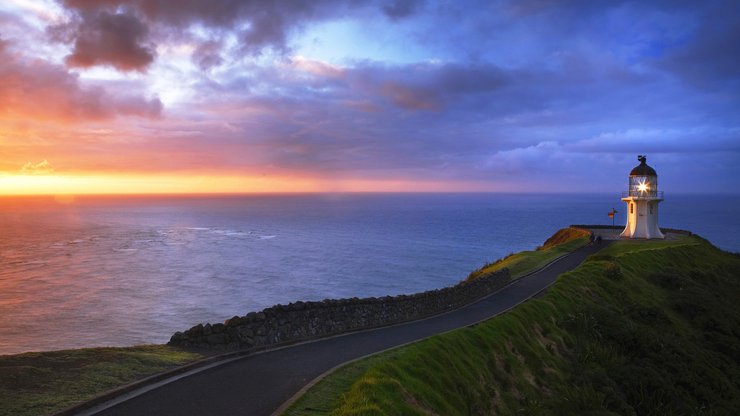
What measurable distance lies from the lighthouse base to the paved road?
141ft

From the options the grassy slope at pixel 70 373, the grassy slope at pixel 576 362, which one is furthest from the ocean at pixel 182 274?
the grassy slope at pixel 576 362

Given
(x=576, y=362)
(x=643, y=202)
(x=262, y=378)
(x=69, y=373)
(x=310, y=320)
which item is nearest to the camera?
(x=69, y=373)

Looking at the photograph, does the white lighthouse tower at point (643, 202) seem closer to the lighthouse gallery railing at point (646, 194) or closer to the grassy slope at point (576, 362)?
the lighthouse gallery railing at point (646, 194)

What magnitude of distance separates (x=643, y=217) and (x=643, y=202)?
181 cm

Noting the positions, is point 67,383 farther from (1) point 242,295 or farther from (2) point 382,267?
(2) point 382,267

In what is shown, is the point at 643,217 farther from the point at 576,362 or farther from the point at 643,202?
the point at 576,362

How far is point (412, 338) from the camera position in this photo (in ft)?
61.1

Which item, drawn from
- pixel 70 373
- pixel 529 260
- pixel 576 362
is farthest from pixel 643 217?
pixel 70 373

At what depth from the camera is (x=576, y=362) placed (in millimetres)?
19969

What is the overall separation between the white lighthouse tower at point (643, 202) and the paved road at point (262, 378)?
4303cm

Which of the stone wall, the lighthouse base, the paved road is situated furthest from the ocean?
the paved road

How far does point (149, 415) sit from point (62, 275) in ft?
192

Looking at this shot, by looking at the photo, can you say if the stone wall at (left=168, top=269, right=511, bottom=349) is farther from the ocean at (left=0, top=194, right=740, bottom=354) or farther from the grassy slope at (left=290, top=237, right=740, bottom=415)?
the ocean at (left=0, top=194, right=740, bottom=354)

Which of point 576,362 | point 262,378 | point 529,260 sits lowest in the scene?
point 576,362
